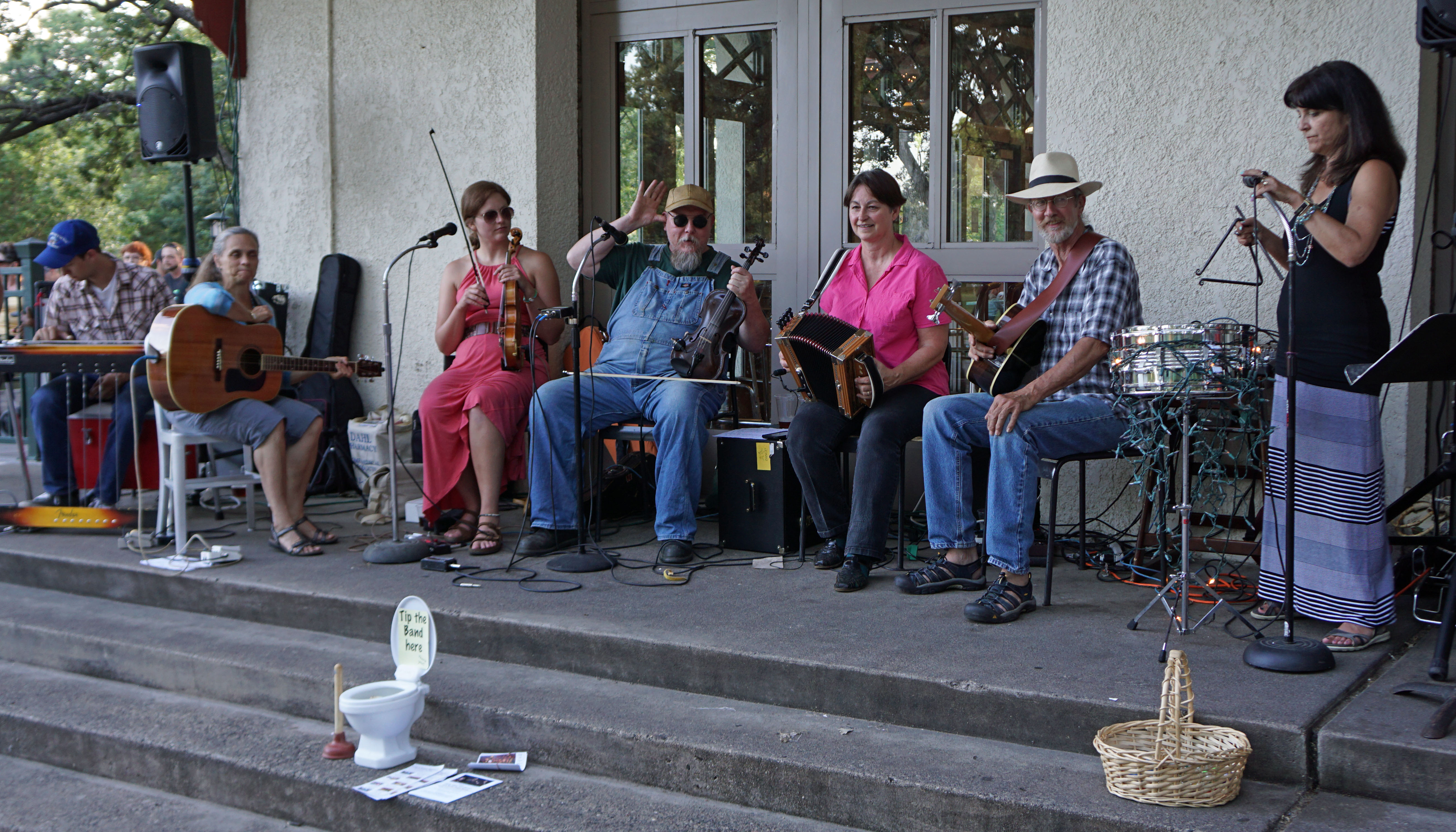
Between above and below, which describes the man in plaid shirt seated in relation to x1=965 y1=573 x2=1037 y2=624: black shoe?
above

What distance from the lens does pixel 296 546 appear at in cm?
469

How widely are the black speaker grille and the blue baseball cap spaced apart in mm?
1095

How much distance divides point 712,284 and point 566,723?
7.56 feet

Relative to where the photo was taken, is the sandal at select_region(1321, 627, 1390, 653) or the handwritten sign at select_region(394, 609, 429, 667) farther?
the handwritten sign at select_region(394, 609, 429, 667)

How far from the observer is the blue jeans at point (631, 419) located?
4.45m

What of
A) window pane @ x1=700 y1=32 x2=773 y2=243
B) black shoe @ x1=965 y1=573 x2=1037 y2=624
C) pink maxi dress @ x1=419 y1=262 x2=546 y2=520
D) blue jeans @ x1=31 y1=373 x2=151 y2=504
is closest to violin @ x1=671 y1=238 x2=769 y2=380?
pink maxi dress @ x1=419 y1=262 x2=546 y2=520

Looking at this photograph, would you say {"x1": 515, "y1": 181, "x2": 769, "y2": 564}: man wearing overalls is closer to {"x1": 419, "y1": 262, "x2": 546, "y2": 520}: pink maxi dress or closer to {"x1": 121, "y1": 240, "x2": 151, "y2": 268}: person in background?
{"x1": 419, "y1": 262, "x2": 546, "y2": 520}: pink maxi dress

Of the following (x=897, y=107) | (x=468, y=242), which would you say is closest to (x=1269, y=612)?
(x=897, y=107)

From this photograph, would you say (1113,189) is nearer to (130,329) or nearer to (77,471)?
(130,329)

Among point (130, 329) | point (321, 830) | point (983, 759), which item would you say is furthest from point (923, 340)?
point (130, 329)

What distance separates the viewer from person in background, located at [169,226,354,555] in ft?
15.5

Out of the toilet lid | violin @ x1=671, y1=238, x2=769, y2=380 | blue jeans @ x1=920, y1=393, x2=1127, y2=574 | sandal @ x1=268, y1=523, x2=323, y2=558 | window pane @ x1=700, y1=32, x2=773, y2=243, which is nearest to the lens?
the toilet lid

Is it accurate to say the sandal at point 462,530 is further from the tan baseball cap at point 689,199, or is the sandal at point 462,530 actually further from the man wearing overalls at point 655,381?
the tan baseball cap at point 689,199

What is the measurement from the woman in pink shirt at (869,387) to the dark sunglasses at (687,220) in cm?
70
